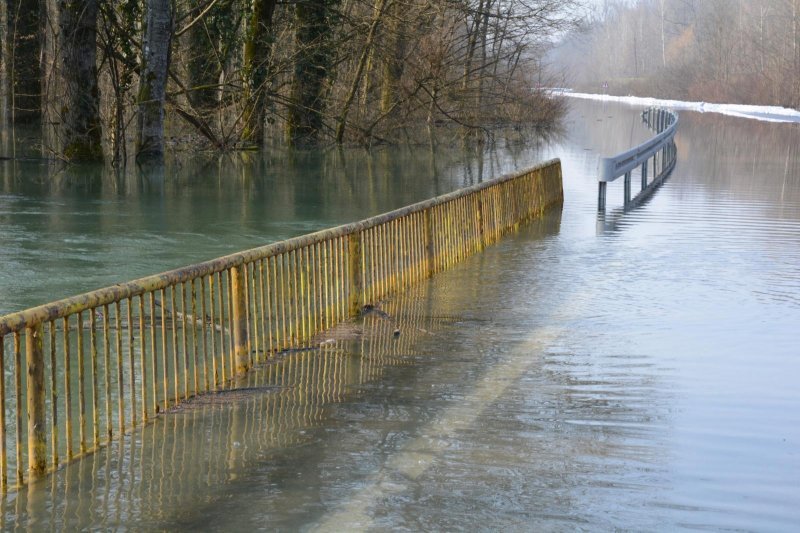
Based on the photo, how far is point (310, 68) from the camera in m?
36.3

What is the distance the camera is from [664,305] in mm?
11602

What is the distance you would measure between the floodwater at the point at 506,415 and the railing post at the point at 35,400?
138mm

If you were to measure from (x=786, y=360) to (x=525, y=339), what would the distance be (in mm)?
1991

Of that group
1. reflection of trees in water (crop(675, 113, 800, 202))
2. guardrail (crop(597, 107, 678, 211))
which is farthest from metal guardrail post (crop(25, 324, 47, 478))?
reflection of trees in water (crop(675, 113, 800, 202))

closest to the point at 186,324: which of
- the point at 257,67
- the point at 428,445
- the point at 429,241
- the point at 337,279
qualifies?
the point at 337,279

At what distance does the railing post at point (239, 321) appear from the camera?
8.30 m

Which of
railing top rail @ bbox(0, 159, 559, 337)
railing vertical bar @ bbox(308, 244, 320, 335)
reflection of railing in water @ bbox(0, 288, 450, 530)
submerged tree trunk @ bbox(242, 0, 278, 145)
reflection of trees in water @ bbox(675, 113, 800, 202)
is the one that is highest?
submerged tree trunk @ bbox(242, 0, 278, 145)

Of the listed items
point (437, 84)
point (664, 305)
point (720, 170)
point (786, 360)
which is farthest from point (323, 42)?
point (786, 360)

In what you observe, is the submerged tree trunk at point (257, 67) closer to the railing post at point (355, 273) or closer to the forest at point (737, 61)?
A: the railing post at point (355, 273)

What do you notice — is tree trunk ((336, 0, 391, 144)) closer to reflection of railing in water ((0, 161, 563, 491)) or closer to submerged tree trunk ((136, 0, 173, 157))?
submerged tree trunk ((136, 0, 173, 157))

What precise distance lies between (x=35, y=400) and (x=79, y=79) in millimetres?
22613

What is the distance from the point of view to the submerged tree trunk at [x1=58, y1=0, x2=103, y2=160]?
2680 centimetres

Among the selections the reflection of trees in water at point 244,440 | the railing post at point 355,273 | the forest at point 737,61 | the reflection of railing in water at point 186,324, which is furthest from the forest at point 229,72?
the forest at point 737,61

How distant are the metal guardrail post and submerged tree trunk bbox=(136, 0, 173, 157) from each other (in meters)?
21.4
